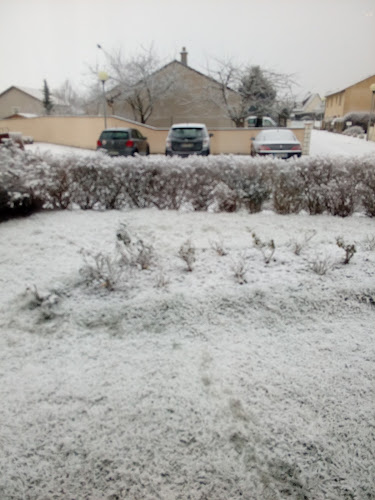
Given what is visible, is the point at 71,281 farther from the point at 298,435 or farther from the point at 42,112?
Answer: the point at 42,112

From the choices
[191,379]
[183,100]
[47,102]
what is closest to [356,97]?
[183,100]

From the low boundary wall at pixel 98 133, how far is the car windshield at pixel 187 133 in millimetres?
5753

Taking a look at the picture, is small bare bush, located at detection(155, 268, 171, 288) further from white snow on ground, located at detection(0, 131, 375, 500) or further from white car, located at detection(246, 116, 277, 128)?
white car, located at detection(246, 116, 277, 128)

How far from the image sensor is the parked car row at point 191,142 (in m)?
12.1

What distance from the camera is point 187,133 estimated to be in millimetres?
12797

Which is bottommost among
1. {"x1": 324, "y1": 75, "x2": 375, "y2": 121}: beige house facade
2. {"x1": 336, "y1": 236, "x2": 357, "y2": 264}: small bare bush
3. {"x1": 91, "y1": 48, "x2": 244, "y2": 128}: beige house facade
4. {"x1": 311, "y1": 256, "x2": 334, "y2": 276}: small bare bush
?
{"x1": 311, "y1": 256, "x2": 334, "y2": 276}: small bare bush

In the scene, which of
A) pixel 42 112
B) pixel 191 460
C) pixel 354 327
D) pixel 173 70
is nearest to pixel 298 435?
pixel 191 460

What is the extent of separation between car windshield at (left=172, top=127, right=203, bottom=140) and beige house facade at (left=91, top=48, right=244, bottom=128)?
44.9 feet

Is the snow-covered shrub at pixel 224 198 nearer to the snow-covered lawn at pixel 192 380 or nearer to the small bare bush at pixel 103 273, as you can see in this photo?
the snow-covered lawn at pixel 192 380

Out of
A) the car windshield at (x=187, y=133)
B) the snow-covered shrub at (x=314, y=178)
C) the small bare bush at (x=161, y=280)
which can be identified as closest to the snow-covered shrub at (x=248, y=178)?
the snow-covered shrub at (x=314, y=178)

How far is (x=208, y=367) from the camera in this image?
7.45 ft

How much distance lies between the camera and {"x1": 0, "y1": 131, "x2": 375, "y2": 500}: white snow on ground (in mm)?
1654

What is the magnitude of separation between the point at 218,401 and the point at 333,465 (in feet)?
2.14

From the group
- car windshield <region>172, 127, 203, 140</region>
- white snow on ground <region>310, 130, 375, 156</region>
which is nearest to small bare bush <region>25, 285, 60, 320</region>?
car windshield <region>172, 127, 203, 140</region>
